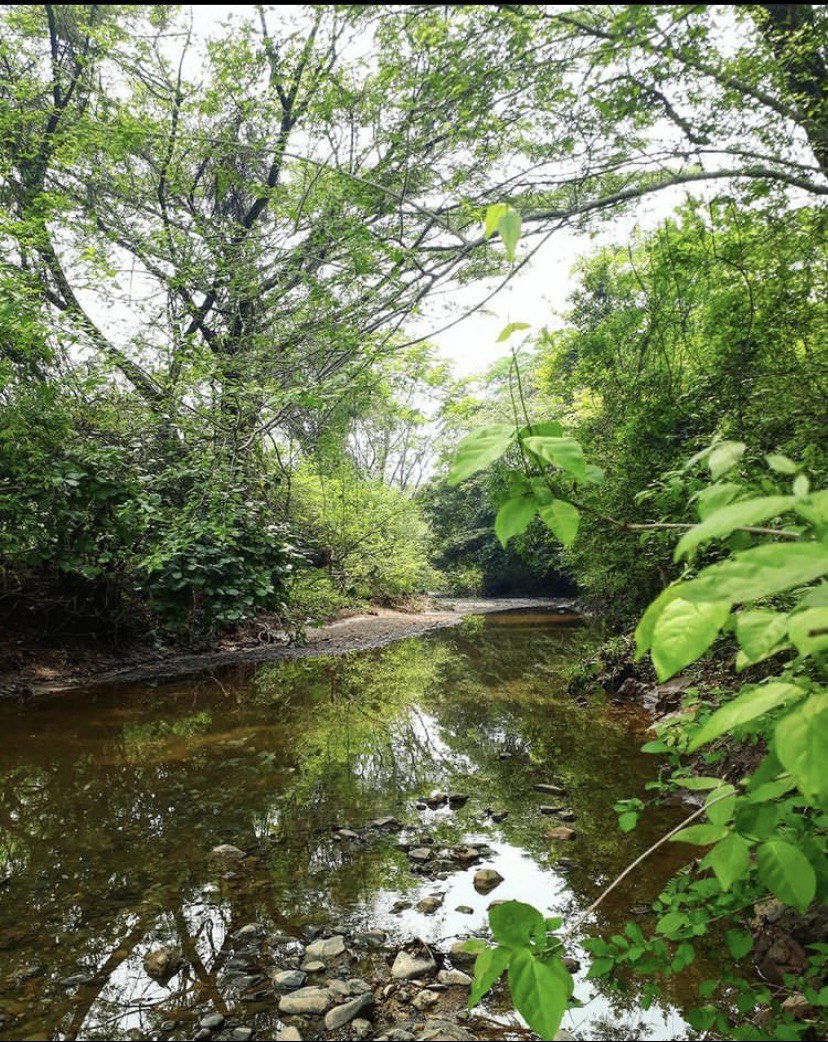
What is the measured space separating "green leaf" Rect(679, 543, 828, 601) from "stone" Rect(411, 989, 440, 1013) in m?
2.10

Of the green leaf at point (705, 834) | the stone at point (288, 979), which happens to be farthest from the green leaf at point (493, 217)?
the stone at point (288, 979)

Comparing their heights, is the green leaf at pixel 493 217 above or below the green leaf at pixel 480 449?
above

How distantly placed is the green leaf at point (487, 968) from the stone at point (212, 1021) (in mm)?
1404

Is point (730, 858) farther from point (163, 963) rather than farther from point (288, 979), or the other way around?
point (163, 963)

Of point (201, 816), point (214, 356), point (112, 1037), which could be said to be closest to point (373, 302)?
point (214, 356)

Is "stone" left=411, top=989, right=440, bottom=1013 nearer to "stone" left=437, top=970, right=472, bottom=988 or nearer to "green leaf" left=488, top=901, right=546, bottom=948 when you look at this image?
"stone" left=437, top=970, right=472, bottom=988

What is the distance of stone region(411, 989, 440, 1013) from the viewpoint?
2.12 meters

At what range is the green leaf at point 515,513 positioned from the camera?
1.20m

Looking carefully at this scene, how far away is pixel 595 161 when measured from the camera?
19.7 feet

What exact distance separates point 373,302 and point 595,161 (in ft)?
9.23

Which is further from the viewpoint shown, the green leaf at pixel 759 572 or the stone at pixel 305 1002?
the stone at pixel 305 1002

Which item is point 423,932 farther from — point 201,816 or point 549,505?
point 549,505

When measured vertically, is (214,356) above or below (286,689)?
above

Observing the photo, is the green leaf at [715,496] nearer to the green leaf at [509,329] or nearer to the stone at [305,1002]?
the green leaf at [509,329]
